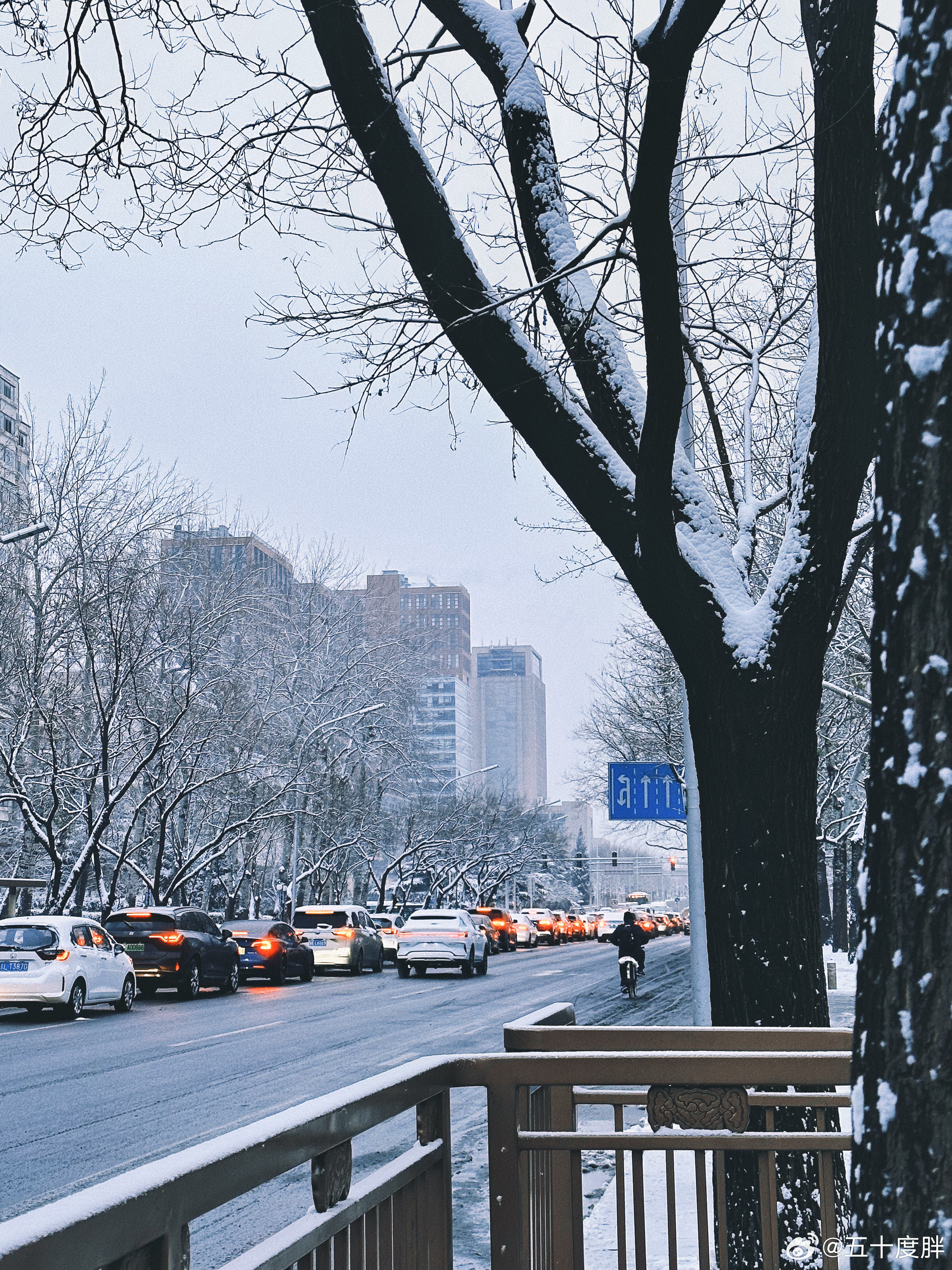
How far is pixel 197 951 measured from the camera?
27.4 m

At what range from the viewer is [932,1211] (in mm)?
2076

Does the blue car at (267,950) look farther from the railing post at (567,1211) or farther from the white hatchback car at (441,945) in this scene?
the railing post at (567,1211)

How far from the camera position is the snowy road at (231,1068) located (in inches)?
347

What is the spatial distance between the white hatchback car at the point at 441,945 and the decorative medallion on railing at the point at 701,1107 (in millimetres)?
31798

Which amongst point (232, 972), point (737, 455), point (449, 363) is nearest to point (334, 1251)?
point (449, 363)

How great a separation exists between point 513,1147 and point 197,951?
24.7m

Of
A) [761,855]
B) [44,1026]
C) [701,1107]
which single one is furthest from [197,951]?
[701,1107]

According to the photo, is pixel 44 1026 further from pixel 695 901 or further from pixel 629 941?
A: pixel 629 941

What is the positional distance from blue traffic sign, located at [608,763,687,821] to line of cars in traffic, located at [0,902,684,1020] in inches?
349

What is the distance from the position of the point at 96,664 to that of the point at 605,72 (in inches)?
1286

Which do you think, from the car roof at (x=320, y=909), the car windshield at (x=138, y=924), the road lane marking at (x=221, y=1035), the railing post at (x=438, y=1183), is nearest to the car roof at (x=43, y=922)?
the road lane marking at (x=221, y=1035)

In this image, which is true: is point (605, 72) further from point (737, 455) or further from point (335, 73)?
point (737, 455)

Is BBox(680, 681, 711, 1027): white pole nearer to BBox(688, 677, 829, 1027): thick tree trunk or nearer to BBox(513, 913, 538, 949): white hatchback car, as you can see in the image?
BBox(688, 677, 829, 1027): thick tree trunk

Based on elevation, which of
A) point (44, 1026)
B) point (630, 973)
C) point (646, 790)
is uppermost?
point (646, 790)
